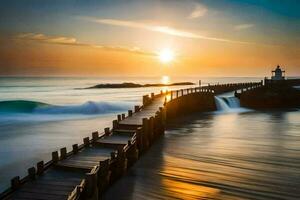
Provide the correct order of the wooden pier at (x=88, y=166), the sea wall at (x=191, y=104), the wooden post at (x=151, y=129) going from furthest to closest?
the sea wall at (x=191, y=104), the wooden post at (x=151, y=129), the wooden pier at (x=88, y=166)

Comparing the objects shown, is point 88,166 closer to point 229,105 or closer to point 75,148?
point 75,148

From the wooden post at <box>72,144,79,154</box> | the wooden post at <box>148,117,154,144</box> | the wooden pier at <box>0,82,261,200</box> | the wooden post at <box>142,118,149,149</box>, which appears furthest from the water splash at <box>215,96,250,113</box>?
the wooden post at <box>72,144,79,154</box>

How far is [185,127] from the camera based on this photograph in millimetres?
24969

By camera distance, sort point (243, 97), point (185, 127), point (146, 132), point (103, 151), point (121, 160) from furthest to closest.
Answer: point (243, 97) < point (185, 127) < point (146, 132) < point (103, 151) < point (121, 160)

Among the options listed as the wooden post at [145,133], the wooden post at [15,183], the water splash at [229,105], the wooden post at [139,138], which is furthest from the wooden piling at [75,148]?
the water splash at [229,105]

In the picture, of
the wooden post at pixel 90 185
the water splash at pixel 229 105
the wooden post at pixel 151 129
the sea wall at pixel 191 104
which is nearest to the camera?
the wooden post at pixel 90 185

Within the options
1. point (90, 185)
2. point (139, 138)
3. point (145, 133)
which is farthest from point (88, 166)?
point (145, 133)

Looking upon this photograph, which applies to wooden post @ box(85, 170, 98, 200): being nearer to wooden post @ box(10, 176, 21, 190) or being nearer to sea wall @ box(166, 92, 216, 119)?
wooden post @ box(10, 176, 21, 190)

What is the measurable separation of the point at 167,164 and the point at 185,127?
11276mm

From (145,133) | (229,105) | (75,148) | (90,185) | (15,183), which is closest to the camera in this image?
(90,185)

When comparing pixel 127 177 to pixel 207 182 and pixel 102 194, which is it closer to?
pixel 102 194

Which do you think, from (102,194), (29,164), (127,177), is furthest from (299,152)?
(29,164)

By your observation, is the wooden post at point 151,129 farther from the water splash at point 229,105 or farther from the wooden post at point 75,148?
the water splash at point 229,105

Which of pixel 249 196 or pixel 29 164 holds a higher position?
pixel 249 196
